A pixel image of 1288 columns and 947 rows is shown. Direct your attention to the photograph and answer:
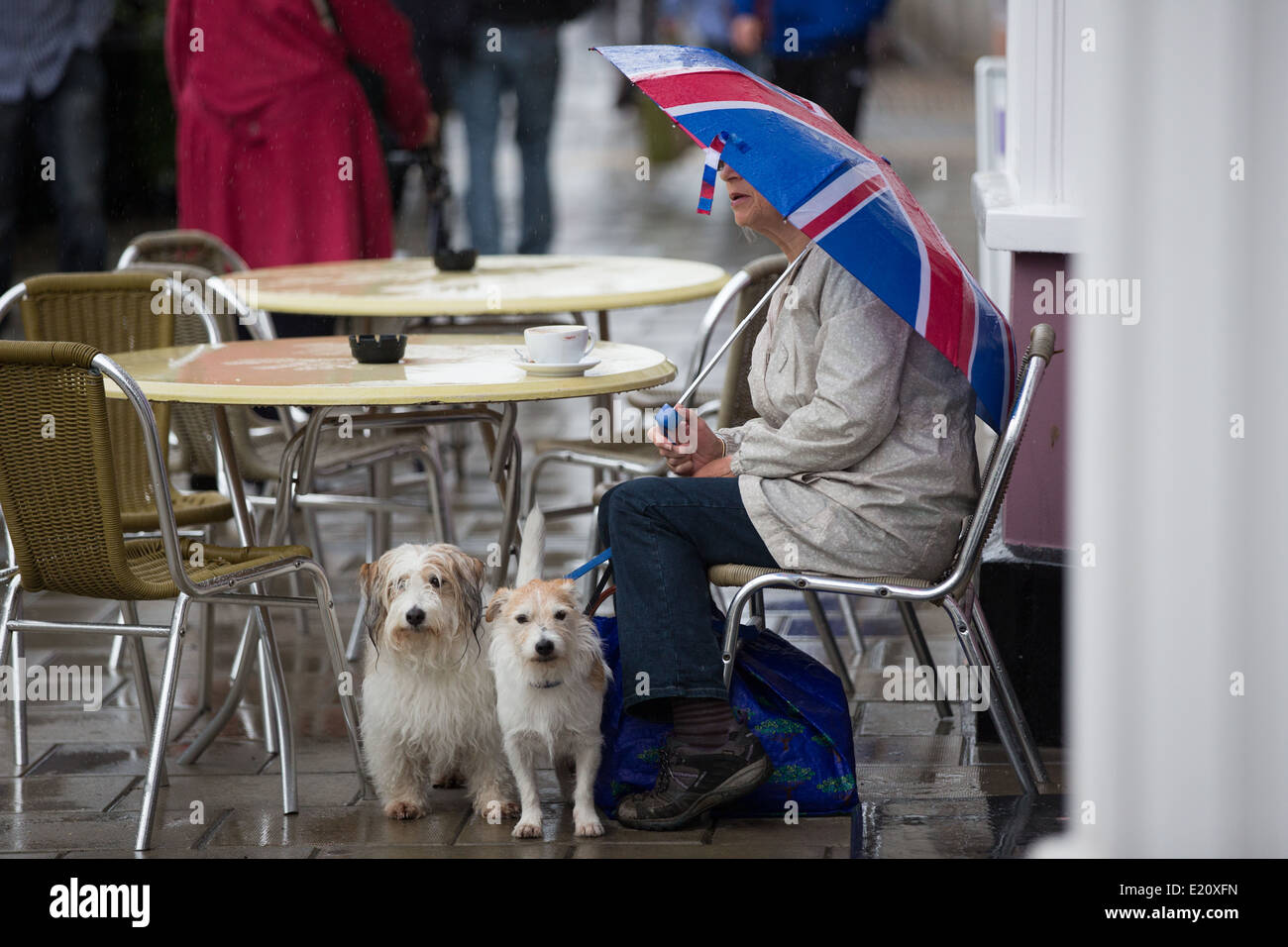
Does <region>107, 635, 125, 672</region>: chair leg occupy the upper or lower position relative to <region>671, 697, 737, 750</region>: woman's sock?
lower

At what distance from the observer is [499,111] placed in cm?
931

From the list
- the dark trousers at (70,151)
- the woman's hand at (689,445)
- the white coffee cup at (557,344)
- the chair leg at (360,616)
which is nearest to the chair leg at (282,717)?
the chair leg at (360,616)

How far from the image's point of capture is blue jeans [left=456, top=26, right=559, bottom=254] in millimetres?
9070

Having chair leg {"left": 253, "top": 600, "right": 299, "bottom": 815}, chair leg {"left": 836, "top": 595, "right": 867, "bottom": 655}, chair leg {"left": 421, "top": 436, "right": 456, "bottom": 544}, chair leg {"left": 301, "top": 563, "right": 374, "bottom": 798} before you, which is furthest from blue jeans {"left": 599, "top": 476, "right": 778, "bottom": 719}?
chair leg {"left": 421, "top": 436, "right": 456, "bottom": 544}

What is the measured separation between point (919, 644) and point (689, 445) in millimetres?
954

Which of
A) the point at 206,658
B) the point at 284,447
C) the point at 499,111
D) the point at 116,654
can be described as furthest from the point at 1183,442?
the point at 499,111

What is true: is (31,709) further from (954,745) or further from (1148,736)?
(1148,736)

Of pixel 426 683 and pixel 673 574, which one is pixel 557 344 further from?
pixel 426 683

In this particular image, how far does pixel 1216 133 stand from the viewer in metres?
2.33

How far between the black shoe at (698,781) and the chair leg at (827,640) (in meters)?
0.81

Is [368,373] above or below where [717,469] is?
above

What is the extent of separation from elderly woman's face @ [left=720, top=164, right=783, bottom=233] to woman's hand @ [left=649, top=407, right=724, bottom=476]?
418 millimetres

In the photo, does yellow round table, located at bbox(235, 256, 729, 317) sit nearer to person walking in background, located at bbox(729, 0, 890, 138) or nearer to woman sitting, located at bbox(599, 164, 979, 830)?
woman sitting, located at bbox(599, 164, 979, 830)
